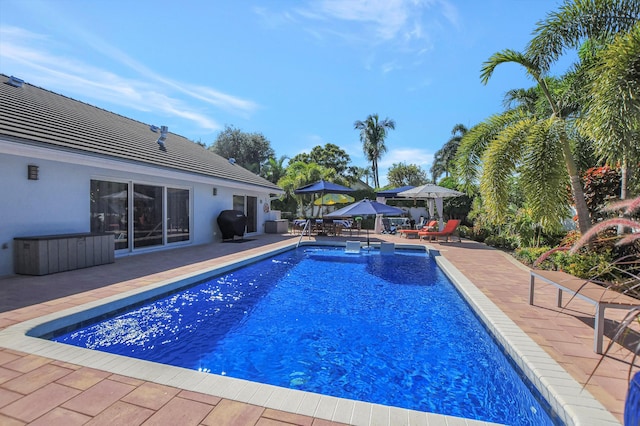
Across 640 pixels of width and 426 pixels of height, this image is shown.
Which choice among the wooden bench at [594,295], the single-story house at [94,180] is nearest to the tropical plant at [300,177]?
the single-story house at [94,180]

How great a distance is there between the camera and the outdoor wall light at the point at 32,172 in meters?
7.68

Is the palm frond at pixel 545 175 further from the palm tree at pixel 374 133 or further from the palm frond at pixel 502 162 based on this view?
the palm tree at pixel 374 133

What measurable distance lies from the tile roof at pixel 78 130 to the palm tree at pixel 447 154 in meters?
32.4

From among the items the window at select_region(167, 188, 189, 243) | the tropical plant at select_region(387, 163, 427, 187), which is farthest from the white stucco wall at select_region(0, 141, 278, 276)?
the tropical plant at select_region(387, 163, 427, 187)

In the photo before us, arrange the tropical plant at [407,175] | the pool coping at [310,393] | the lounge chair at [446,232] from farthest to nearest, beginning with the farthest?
the tropical plant at [407,175]
the lounge chair at [446,232]
the pool coping at [310,393]

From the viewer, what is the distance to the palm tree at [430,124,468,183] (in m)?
40.7

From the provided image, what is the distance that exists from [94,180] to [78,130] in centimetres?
202

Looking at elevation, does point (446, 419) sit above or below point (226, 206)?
below

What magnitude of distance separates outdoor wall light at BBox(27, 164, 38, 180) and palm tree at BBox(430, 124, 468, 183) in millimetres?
37076

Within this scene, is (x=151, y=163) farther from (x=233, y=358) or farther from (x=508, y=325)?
(x=508, y=325)

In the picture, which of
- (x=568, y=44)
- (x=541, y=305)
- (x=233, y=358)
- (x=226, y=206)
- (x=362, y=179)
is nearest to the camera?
(x=233, y=358)

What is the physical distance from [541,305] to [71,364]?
7.27 metres

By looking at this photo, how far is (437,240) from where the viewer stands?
16.6 m

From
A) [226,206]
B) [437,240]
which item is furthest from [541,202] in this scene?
[226,206]
